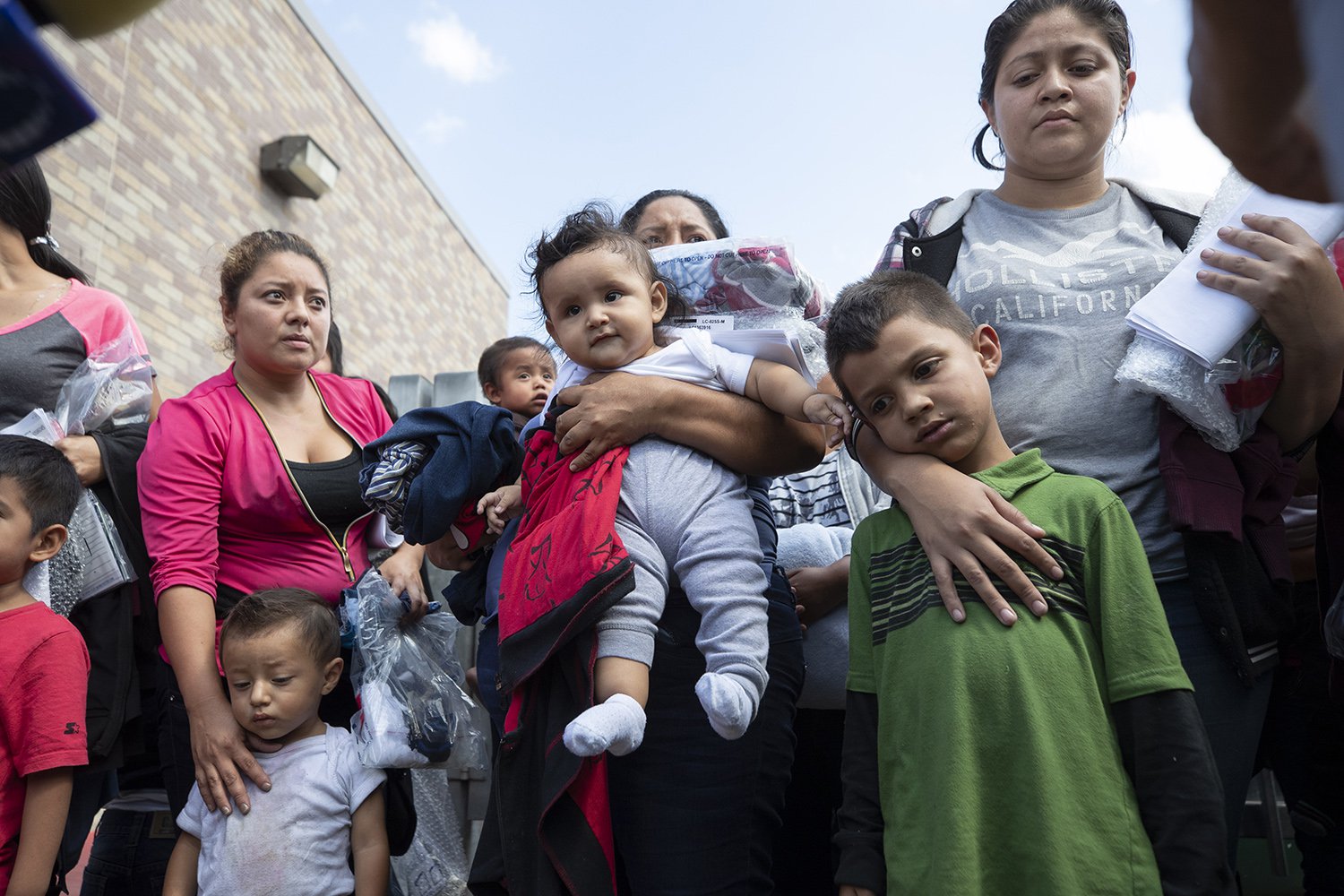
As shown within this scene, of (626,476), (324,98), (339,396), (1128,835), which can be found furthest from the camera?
(324,98)

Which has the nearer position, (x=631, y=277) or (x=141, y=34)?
(x=631, y=277)

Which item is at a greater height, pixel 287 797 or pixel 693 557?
pixel 693 557

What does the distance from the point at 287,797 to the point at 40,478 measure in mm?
951

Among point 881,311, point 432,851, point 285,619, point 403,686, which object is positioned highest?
point 881,311

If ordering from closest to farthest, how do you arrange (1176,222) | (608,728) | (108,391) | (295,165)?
1. (608,728)
2. (1176,222)
3. (108,391)
4. (295,165)

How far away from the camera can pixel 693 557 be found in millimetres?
1882

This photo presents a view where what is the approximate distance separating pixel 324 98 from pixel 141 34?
11.4ft

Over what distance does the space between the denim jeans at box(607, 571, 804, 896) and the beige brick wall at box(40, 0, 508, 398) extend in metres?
3.47

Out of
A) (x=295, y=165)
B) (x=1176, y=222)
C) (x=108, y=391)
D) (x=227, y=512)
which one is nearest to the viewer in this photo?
(x=1176, y=222)

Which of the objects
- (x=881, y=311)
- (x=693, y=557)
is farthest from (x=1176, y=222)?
(x=693, y=557)

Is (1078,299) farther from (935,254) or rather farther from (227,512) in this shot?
(227,512)

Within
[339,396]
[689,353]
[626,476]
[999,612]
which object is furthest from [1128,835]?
[339,396]

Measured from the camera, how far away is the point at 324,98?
11.1 meters

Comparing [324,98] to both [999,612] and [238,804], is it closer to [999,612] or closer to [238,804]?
[238,804]
